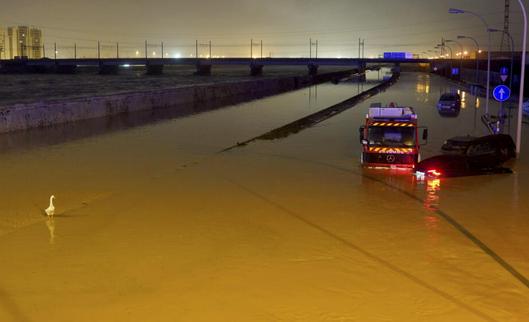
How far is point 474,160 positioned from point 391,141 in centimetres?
277

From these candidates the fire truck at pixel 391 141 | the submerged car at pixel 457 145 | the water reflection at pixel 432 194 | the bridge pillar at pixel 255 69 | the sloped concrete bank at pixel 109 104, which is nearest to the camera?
the water reflection at pixel 432 194

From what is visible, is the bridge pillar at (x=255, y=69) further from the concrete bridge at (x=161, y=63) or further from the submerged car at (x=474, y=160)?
the submerged car at (x=474, y=160)

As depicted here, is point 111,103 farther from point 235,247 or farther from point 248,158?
point 235,247

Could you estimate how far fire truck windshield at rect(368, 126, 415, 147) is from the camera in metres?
20.0

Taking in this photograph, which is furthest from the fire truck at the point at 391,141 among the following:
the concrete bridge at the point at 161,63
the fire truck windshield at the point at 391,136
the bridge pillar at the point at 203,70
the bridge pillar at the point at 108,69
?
the bridge pillar at the point at 108,69

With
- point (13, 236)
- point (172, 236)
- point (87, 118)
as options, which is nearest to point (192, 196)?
point (172, 236)

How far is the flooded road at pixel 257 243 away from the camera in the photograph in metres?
8.43

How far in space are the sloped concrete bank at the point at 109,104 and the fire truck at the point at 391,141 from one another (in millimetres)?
21526

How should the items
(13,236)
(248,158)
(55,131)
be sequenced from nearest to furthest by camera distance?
(13,236)
(248,158)
(55,131)

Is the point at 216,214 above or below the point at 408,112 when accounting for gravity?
below

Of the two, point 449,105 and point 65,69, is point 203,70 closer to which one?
point 65,69

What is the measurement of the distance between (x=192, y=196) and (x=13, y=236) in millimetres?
4981

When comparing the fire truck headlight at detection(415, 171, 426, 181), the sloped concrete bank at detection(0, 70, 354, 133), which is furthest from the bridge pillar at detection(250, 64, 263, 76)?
the fire truck headlight at detection(415, 171, 426, 181)

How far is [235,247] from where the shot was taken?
11.3 meters
